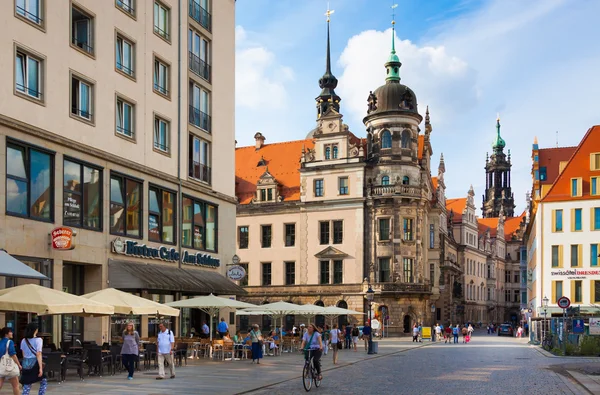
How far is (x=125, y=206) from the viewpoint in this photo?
33.8 meters

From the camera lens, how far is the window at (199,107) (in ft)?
134

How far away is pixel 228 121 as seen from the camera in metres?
45.0

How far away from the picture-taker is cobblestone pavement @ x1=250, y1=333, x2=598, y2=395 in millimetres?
21344

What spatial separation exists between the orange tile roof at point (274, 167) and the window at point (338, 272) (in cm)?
828

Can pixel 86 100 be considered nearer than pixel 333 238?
Yes

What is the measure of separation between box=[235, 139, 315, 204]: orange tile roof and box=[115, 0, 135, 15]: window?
47.4 metres

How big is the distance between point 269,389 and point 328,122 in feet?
193

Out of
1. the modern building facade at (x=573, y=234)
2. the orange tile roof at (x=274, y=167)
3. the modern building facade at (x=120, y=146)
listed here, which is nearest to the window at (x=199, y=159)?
the modern building facade at (x=120, y=146)


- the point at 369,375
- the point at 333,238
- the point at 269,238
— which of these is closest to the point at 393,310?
the point at 333,238

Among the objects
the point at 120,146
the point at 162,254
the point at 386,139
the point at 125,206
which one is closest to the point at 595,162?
the point at 386,139

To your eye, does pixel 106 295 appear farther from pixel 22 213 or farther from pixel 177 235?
pixel 177 235

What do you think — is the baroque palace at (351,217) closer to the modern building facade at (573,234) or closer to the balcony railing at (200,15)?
the modern building facade at (573,234)

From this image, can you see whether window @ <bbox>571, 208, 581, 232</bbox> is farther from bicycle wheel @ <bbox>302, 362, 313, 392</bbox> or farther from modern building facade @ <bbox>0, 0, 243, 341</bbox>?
bicycle wheel @ <bbox>302, 362, 313, 392</bbox>

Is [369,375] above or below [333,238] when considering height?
below
